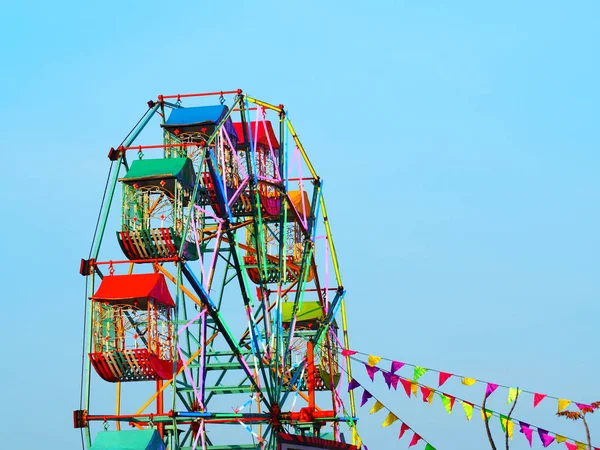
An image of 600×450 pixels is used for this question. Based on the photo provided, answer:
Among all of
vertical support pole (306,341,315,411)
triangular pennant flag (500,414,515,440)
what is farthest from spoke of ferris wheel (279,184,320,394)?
triangular pennant flag (500,414,515,440)

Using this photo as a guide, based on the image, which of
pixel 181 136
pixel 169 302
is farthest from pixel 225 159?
pixel 169 302

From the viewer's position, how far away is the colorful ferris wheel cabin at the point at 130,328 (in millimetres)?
40500

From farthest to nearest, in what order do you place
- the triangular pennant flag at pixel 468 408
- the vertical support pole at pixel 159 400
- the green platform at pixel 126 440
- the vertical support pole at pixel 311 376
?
the vertical support pole at pixel 311 376, the triangular pennant flag at pixel 468 408, the vertical support pole at pixel 159 400, the green platform at pixel 126 440

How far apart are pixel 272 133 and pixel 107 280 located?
1576cm

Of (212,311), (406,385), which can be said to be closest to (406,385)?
(406,385)

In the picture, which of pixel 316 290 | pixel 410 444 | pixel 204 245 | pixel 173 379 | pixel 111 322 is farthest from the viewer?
pixel 316 290

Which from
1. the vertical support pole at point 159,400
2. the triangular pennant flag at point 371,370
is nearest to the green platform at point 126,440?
the vertical support pole at point 159,400

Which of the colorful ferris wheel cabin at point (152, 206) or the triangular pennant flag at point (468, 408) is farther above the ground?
the colorful ferris wheel cabin at point (152, 206)

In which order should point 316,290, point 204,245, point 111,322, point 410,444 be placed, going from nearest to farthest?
point 111,322 → point 410,444 → point 204,245 → point 316,290

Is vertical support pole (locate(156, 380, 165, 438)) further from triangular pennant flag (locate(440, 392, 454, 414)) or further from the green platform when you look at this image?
triangular pennant flag (locate(440, 392, 454, 414))

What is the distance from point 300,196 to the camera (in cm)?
5662

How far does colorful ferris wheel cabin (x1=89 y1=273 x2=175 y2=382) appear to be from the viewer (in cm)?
4050

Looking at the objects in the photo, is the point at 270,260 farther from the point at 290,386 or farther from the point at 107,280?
the point at 107,280

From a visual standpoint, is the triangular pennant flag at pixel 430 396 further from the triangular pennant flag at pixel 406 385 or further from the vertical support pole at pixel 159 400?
the vertical support pole at pixel 159 400
